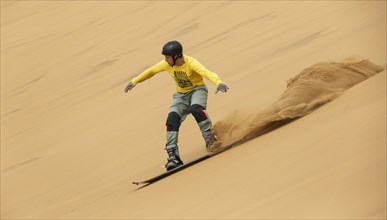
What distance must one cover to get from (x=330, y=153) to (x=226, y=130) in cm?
323

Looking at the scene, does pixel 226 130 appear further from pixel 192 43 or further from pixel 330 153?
pixel 192 43

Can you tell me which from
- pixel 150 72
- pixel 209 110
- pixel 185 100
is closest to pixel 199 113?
pixel 185 100

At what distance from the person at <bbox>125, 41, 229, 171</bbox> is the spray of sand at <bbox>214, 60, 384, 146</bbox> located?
314 mm

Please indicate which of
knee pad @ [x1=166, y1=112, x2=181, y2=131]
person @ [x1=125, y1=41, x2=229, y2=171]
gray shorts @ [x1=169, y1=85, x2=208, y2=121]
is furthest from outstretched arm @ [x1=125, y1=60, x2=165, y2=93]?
knee pad @ [x1=166, y1=112, x2=181, y2=131]

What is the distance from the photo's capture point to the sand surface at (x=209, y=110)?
6.23 metres

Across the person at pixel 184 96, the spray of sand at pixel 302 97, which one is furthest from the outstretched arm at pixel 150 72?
the spray of sand at pixel 302 97

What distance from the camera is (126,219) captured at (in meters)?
7.07

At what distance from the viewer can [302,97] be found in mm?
8961

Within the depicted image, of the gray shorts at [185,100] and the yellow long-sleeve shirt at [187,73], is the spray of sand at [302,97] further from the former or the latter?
the yellow long-sleeve shirt at [187,73]

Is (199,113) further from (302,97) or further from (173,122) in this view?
(302,97)

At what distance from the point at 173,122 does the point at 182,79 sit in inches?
20.2

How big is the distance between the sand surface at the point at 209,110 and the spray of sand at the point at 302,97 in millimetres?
19

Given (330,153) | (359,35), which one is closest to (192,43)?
(359,35)

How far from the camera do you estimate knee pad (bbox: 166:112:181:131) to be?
29.6ft
